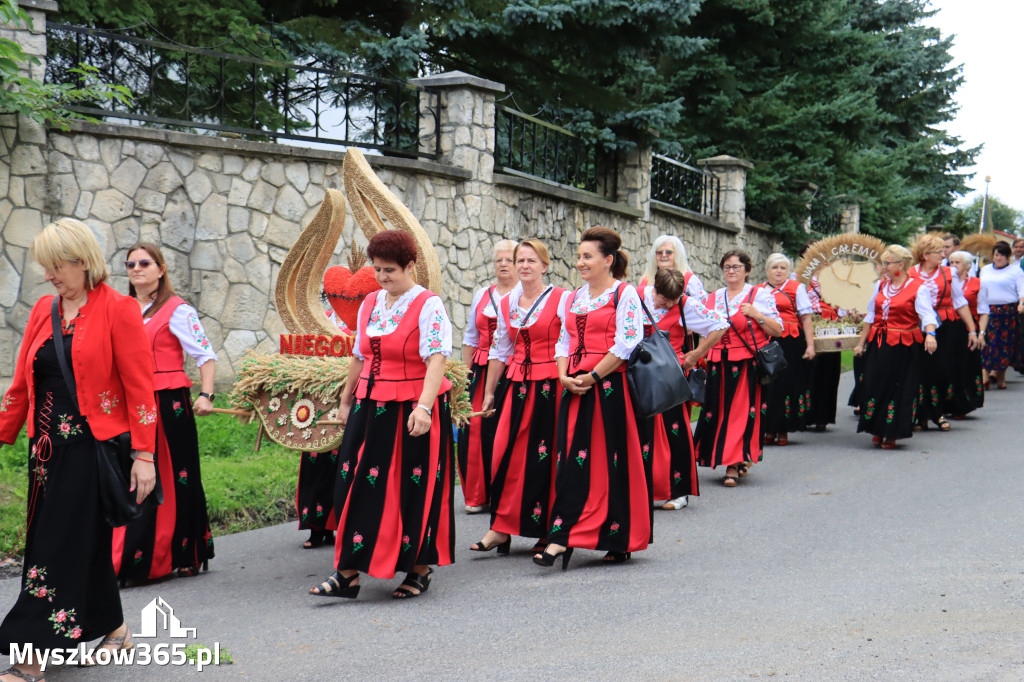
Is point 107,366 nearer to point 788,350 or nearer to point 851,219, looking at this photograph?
point 788,350

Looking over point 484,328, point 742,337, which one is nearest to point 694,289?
point 742,337

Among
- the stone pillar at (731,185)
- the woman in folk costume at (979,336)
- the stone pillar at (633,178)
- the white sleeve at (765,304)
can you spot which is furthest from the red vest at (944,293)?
the stone pillar at (731,185)

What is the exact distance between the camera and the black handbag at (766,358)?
9.09 m

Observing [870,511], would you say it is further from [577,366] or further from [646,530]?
[577,366]

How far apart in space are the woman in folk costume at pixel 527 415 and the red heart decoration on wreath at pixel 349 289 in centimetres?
106

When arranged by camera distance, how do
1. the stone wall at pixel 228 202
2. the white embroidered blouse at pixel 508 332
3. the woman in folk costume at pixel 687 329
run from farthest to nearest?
the stone wall at pixel 228 202 → the woman in folk costume at pixel 687 329 → the white embroidered blouse at pixel 508 332

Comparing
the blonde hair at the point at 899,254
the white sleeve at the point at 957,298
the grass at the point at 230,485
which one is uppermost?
the blonde hair at the point at 899,254

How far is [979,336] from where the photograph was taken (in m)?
13.3

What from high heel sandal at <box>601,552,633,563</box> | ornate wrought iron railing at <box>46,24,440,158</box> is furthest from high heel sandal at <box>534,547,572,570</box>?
ornate wrought iron railing at <box>46,24,440,158</box>

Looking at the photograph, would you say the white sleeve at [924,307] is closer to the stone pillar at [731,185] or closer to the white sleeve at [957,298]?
the white sleeve at [957,298]

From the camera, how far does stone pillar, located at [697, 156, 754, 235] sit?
20.7 metres

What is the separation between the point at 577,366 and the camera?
6.29 metres

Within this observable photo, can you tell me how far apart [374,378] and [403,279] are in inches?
19.8

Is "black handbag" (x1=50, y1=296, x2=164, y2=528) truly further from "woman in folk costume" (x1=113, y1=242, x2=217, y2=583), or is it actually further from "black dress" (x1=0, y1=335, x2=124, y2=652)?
"woman in folk costume" (x1=113, y1=242, x2=217, y2=583)
